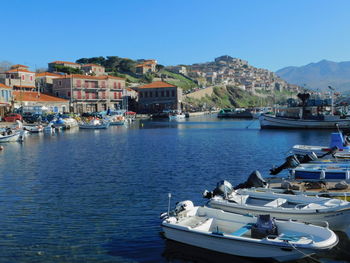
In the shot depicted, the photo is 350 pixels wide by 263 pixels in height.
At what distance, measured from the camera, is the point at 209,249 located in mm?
13312

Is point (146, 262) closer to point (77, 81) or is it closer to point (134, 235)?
point (134, 235)

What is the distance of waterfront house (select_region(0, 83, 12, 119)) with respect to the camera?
270 ft

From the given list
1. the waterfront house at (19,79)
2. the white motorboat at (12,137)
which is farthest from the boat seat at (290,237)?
the waterfront house at (19,79)

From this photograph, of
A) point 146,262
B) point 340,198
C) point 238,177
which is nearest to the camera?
point 146,262

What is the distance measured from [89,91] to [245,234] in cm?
10218

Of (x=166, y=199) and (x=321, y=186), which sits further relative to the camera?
(x=166, y=199)

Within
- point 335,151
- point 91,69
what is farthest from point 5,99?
point 335,151

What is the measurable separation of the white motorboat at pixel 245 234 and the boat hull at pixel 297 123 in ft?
185

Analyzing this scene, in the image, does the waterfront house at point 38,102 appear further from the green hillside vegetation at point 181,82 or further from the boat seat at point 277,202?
the green hillside vegetation at point 181,82

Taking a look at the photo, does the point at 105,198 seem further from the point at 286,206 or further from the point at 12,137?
the point at 12,137

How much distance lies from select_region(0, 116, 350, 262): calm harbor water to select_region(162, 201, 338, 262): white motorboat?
21.7 inches

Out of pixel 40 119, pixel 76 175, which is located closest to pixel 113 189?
pixel 76 175

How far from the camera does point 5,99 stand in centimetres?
8444

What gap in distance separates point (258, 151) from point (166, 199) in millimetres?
21696
